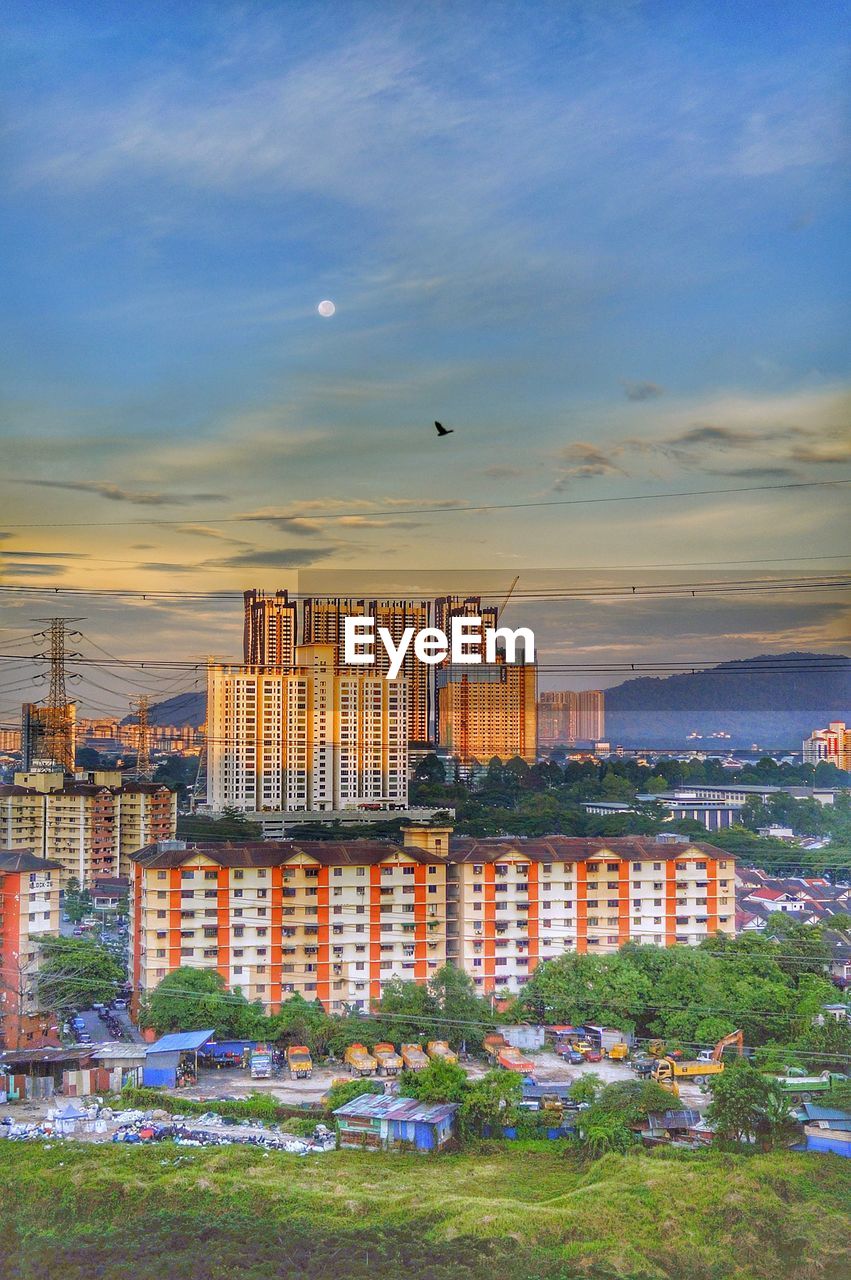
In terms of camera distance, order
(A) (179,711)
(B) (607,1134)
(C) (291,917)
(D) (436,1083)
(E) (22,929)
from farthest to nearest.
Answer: (A) (179,711) < (C) (291,917) < (E) (22,929) < (D) (436,1083) < (B) (607,1134)

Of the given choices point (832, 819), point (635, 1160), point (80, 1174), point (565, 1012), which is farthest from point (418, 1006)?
point (832, 819)

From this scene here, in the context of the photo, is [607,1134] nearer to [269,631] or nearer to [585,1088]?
[585,1088]

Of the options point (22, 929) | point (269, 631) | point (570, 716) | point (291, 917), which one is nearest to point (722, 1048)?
point (570, 716)

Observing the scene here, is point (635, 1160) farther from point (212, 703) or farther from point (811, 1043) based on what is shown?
point (212, 703)

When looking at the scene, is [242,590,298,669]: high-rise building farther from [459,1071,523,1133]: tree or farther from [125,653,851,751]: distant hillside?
[459,1071,523,1133]: tree

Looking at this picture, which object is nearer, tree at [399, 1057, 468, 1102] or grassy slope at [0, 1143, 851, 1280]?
grassy slope at [0, 1143, 851, 1280]

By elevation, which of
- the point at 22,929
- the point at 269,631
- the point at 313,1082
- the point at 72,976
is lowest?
the point at 313,1082

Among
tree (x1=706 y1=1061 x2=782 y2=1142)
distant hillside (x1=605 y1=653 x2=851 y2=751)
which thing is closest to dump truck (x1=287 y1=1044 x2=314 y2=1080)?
tree (x1=706 y1=1061 x2=782 y2=1142)
